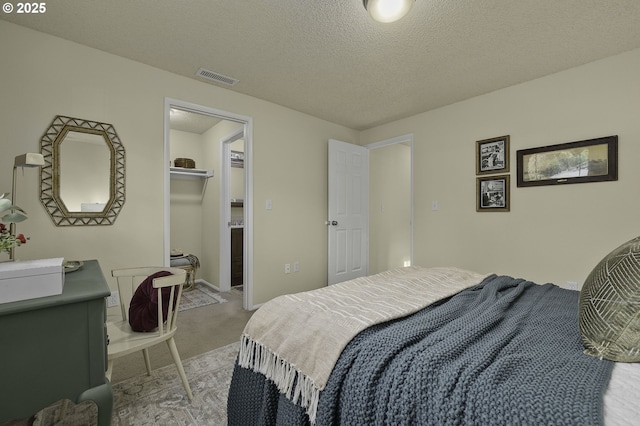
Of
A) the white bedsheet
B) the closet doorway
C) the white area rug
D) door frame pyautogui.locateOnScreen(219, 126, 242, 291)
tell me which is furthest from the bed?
door frame pyautogui.locateOnScreen(219, 126, 242, 291)

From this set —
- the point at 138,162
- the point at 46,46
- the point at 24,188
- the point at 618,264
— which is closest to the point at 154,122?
the point at 138,162

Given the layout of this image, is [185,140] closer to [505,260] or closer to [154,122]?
[154,122]

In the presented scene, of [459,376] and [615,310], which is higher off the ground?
[615,310]

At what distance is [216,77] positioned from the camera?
279 cm

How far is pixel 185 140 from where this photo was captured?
4637 mm

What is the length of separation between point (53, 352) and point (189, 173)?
358 cm

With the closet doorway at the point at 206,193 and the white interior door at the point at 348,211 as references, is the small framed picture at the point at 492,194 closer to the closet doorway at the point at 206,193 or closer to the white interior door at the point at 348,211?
the white interior door at the point at 348,211

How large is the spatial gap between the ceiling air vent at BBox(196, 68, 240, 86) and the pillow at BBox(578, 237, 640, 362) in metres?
3.06

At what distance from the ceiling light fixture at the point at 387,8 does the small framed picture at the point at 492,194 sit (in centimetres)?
214

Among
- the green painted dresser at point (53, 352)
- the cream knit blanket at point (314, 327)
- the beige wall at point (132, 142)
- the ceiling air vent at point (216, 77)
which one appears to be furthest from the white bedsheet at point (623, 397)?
the ceiling air vent at point (216, 77)

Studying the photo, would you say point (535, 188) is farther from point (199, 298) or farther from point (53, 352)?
point (199, 298)

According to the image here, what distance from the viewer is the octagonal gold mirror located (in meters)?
2.14

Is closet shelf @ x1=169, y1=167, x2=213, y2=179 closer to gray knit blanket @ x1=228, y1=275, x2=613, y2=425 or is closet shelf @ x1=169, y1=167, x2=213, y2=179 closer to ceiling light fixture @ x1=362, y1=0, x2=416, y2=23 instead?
ceiling light fixture @ x1=362, y1=0, x2=416, y2=23

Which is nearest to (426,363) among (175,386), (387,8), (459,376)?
(459,376)
